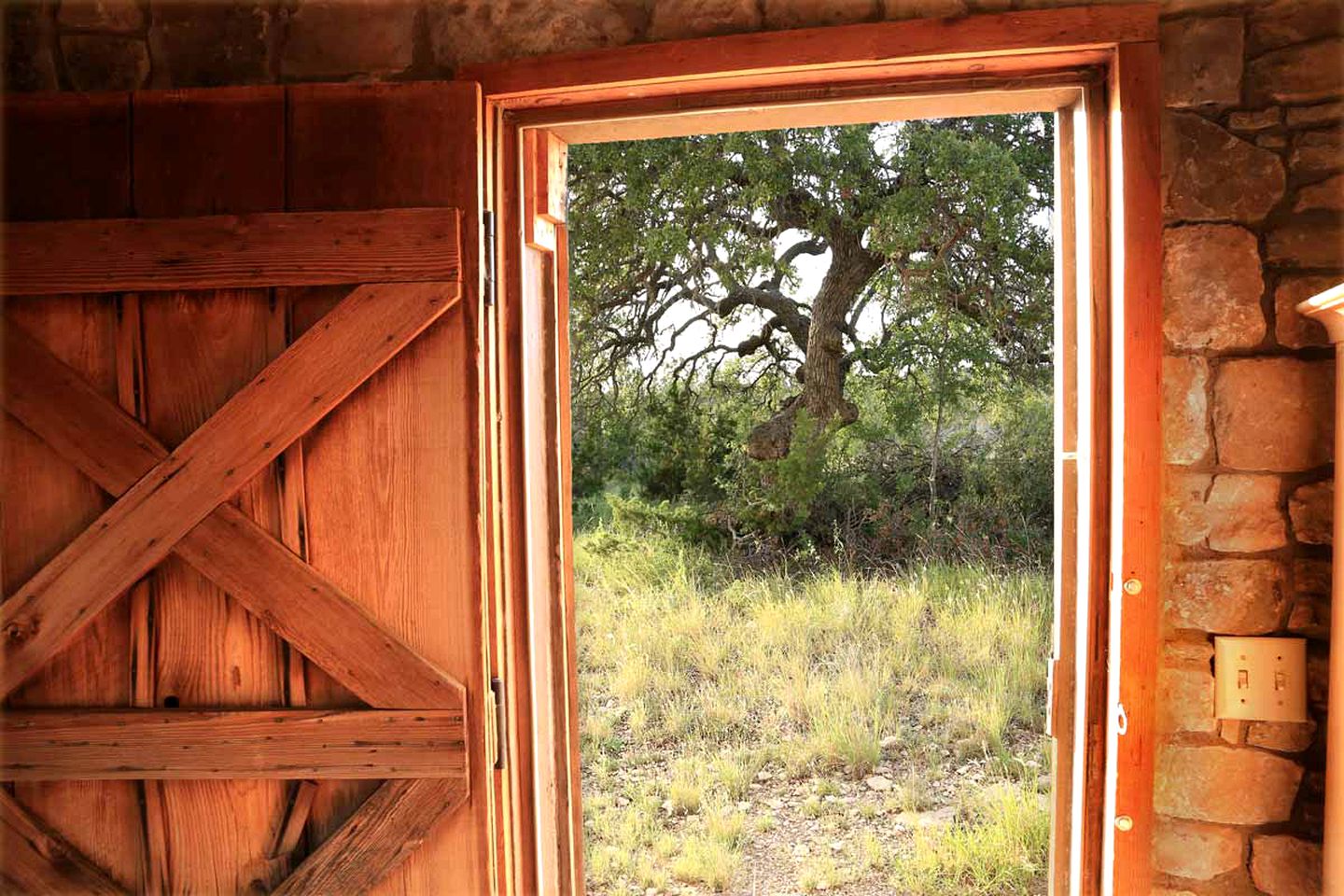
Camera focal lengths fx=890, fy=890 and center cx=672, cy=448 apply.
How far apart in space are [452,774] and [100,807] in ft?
2.14

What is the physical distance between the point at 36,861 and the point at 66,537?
58 cm

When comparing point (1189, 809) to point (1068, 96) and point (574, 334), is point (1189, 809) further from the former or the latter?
point (574, 334)

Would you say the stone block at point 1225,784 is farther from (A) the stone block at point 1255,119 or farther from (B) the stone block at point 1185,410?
(A) the stone block at point 1255,119

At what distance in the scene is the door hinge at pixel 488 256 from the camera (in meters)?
1.62

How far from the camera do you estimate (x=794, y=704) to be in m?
4.40

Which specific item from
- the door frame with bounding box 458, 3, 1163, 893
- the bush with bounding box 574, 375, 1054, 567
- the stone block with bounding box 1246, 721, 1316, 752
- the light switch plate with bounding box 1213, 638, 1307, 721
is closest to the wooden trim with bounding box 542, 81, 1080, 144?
the door frame with bounding box 458, 3, 1163, 893

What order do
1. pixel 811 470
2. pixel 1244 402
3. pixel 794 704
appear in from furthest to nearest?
pixel 811 470
pixel 794 704
pixel 1244 402

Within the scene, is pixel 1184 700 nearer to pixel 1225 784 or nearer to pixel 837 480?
pixel 1225 784

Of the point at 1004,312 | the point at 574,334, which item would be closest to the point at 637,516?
the point at 574,334

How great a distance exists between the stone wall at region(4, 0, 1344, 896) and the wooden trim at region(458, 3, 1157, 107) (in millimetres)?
52

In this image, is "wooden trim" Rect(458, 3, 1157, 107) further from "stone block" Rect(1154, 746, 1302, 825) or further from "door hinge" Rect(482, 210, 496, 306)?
"stone block" Rect(1154, 746, 1302, 825)

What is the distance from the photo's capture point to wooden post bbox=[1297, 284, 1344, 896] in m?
1.32

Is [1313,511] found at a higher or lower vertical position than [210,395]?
lower

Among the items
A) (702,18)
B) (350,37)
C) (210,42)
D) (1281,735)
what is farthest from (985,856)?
(210,42)
